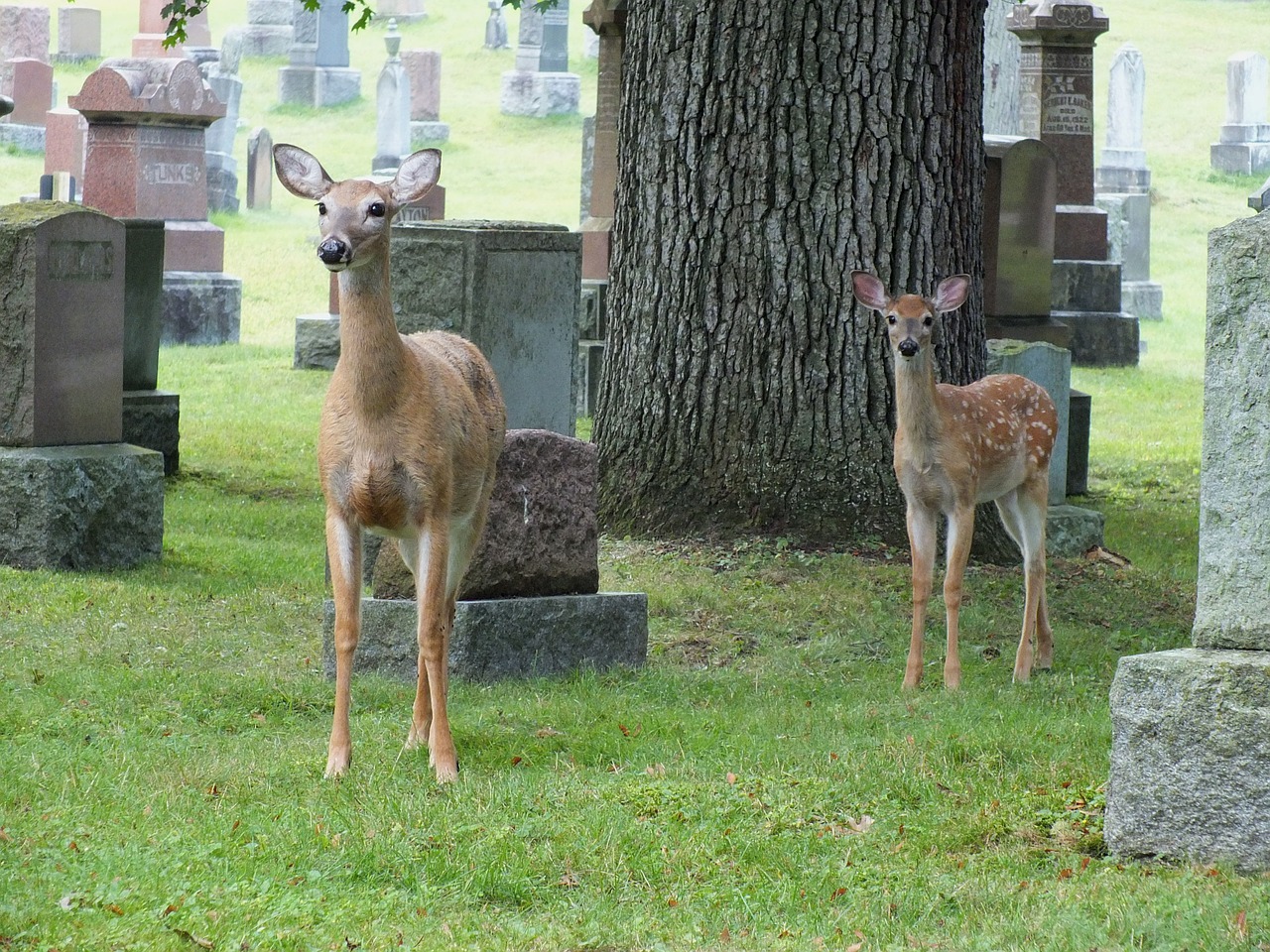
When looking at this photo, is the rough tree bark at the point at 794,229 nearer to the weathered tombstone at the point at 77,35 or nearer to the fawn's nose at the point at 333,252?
the fawn's nose at the point at 333,252

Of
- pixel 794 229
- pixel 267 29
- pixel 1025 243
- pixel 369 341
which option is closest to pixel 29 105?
pixel 267 29

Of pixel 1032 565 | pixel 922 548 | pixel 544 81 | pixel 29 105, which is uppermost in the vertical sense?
pixel 544 81

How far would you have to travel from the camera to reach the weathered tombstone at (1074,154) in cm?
2044

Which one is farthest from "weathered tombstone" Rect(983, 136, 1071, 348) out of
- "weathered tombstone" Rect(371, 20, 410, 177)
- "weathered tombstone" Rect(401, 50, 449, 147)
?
"weathered tombstone" Rect(401, 50, 449, 147)

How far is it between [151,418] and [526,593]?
6.02 meters

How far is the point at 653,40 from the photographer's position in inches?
390

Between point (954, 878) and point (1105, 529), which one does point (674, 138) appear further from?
point (954, 878)

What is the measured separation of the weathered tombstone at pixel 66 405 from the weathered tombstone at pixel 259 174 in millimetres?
23022

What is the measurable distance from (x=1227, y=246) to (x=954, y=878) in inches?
72.7

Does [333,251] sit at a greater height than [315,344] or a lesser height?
greater

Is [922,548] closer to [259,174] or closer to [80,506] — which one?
[80,506]

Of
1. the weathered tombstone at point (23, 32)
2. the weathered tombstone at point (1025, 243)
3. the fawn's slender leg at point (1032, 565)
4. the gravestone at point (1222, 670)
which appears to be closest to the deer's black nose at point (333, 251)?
the gravestone at point (1222, 670)

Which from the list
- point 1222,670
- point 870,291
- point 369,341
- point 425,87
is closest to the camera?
point 1222,670

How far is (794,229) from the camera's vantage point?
31.6ft
